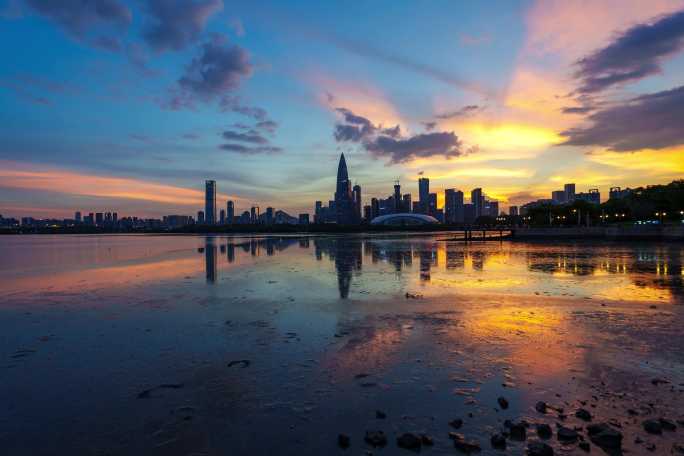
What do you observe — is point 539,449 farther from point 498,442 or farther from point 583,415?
point 583,415

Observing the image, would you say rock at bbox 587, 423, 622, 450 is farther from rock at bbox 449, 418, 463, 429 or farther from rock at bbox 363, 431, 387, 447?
rock at bbox 363, 431, 387, 447

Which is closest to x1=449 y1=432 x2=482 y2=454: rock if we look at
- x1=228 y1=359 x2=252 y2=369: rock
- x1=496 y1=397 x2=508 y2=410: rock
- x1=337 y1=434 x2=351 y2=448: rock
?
x1=496 y1=397 x2=508 y2=410: rock

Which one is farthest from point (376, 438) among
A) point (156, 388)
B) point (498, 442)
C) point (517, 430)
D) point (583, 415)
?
point (156, 388)

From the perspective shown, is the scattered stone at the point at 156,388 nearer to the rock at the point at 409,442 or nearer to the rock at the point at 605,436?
the rock at the point at 409,442

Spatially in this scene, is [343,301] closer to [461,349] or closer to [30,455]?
[461,349]

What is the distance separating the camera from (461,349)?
35.1 ft

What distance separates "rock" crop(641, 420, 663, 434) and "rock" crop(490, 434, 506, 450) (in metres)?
2.27

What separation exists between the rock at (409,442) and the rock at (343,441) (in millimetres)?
765

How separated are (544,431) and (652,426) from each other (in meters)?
1.69

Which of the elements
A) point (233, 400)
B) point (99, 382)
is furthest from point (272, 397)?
point (99, 382)

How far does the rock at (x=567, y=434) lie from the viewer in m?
6.08

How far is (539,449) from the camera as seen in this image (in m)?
5.77

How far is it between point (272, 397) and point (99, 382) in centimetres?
398

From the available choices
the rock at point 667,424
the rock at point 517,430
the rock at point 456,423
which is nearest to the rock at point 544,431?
the rock at point 517,430
